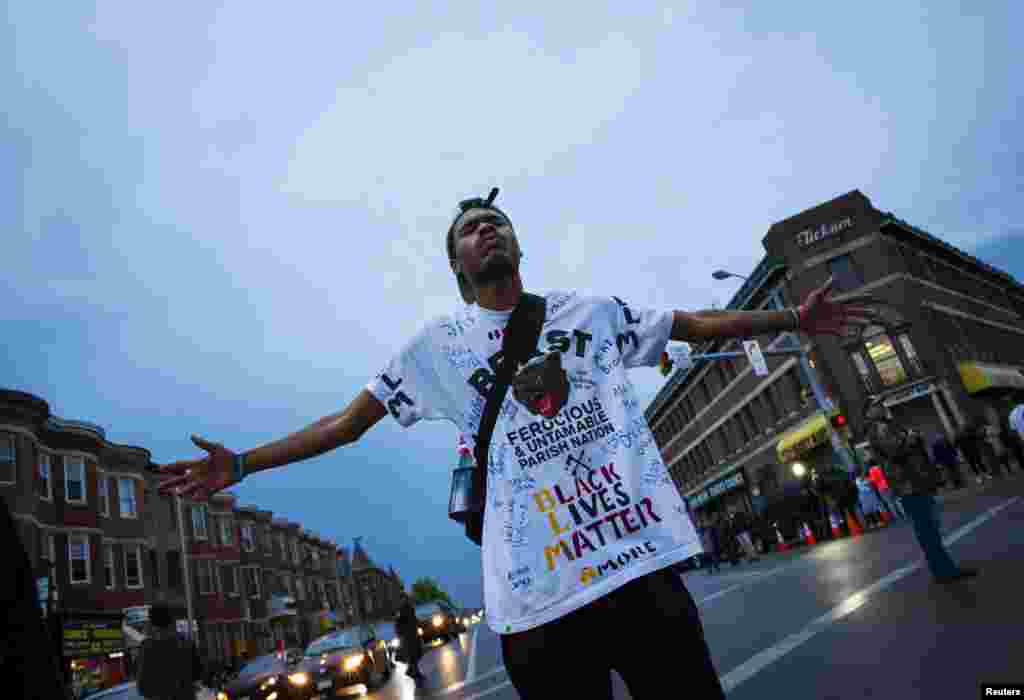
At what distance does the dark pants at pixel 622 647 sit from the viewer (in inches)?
77.0

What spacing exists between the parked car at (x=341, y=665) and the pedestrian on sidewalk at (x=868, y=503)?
13.3 meters

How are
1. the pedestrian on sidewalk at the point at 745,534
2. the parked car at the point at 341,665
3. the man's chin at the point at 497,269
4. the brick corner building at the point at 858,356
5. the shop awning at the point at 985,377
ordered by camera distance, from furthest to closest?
the shop awning at the point at 985,377
the brick corner building at the point at 858,356
the pedestrian on sidewalk at the point at 745,534
the parked car at the point at 341,665
the man's chin at the point at 497,269

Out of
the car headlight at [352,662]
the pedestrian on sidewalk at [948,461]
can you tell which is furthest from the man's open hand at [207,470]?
the pedestrian on sidewalk at [948,461]

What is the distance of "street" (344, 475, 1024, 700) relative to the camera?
154 inches

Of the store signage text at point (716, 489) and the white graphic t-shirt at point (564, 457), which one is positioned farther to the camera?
the store signage text at point (716, 489)

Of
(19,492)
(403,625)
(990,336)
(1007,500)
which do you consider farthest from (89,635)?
(990,336)

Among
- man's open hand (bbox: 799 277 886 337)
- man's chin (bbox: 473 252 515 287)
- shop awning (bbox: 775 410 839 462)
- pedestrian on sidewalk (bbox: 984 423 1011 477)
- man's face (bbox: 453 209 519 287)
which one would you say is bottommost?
pedestrian on sidewalk (bbox: 984 423 1011 477)

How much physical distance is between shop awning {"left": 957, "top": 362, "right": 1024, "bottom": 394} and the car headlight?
27809 mm

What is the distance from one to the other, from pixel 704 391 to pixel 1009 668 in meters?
46.0

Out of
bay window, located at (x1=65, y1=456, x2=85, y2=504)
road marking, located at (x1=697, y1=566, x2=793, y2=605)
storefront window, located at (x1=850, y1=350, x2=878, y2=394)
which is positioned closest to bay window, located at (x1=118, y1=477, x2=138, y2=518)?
bay window, located at (x1=65, y1=456, x2=85, y2=504)

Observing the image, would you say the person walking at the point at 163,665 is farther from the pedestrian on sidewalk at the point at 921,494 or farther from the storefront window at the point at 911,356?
the storefront window at the point at 911,356

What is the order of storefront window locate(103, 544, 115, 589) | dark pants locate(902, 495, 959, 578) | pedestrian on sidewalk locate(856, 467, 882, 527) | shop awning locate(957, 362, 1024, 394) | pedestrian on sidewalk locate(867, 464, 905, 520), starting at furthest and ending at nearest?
shop awning locate(957, 362, 1024, 394), storefront window locate(103, 544, 115, 589), pedestrian on sidewalk locate(867, 464, 905, 520), pedestrian on sidewalk locate(856, 467, 882, 527), dark pants locate(902, 495, 959, 578)

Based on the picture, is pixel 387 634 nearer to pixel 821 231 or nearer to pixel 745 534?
pixel 745 534

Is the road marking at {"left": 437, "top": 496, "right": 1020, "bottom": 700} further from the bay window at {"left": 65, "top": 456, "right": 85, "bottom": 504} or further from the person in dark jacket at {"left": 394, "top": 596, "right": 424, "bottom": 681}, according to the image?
the bay window at {"left": 65, "top": 456, "right": 85, "bottom": 504}
